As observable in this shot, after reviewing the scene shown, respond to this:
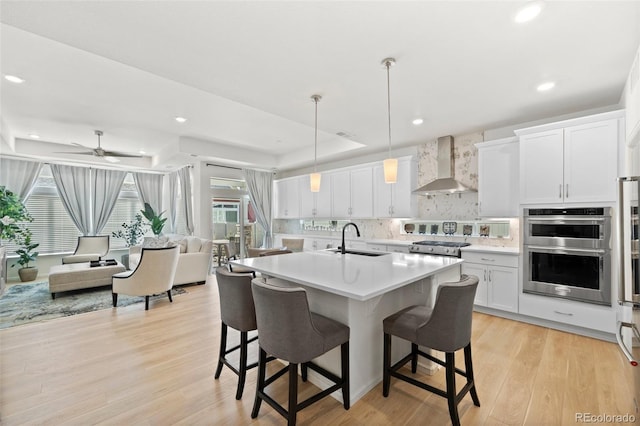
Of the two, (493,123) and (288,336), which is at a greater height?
(493,123)

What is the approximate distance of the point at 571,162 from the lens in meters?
3.18

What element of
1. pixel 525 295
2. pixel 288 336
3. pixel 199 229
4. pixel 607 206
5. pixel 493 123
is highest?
pixel 493 123

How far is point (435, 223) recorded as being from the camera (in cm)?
486

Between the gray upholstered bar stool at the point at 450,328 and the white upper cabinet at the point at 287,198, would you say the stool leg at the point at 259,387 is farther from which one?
the white upper cabinet at the point at 287,198

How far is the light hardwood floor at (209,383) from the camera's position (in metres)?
1.88

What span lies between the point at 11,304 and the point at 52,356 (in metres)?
2.59

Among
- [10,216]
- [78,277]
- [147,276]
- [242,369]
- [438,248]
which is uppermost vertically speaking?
[10,216]

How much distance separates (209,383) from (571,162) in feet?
14.4

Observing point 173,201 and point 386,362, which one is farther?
point 173,201

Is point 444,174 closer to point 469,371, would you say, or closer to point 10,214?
point 469,371

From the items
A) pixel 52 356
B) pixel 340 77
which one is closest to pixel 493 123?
pixel 340 77

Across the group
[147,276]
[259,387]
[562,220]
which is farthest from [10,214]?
[562,220]

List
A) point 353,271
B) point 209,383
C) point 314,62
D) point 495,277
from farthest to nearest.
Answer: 1. point 495,277
2. point 314,62
3. point 209,383
4. point 353,271

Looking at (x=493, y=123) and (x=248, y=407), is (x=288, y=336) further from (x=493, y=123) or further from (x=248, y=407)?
(x=493, y=123)
